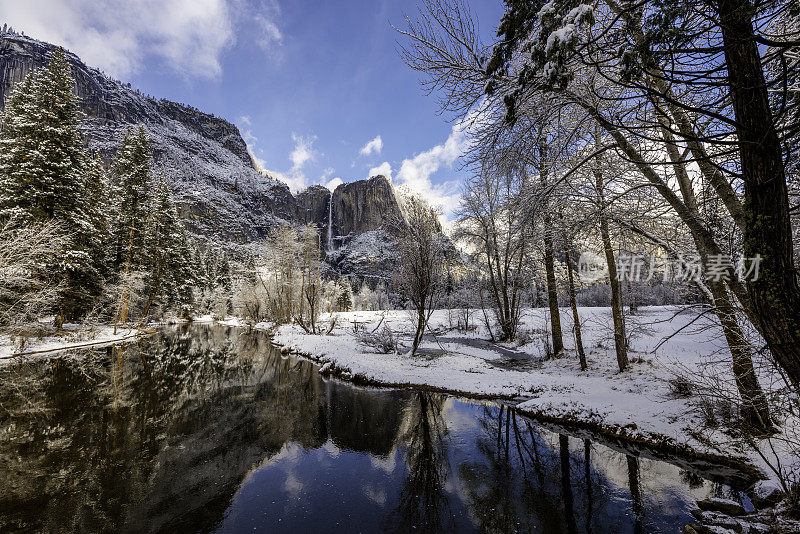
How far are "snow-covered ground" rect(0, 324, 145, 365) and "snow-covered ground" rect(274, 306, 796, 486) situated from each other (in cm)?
1160

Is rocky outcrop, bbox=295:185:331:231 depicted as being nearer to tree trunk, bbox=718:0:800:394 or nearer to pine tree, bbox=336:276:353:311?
pine tree, bbox=336:276:353:311

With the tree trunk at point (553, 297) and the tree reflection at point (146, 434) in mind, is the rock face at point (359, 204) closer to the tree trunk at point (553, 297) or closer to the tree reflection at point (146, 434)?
the tree trunk at point (553, 297)

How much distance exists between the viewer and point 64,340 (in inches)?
666

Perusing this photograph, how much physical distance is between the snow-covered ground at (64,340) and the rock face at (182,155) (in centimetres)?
10627

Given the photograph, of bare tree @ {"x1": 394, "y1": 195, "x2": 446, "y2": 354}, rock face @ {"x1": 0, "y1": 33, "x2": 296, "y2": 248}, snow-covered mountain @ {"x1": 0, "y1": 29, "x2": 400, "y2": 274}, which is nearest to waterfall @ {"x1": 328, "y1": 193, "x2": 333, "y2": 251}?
snow-covered mountain @ {"x1": 0, "y1": 29, "x2": 400, "y2": 274}

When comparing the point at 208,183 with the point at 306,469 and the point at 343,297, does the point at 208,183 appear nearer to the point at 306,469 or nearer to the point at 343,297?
the point at 343,297

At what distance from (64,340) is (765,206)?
26.3 meters

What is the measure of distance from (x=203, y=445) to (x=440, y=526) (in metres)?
5.20

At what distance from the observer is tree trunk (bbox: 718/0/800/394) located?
2.26 metres

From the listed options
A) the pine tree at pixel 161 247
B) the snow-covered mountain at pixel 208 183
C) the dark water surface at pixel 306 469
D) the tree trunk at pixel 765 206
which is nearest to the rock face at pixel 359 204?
the snow-covered mountain at pixel 208 183

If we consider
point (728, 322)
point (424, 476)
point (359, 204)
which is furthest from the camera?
point (359, 204)

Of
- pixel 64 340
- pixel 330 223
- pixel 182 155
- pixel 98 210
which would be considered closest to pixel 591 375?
pixel 64 340

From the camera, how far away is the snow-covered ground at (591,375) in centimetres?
605

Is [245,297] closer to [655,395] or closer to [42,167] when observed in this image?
[42,167]
